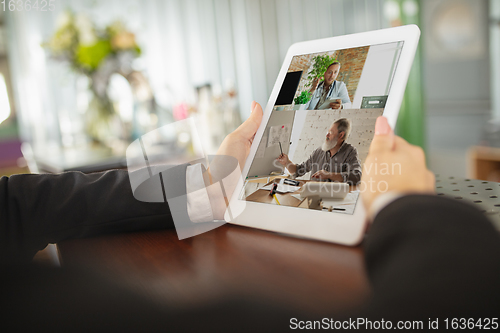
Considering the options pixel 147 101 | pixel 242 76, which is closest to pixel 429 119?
pixel 242 76

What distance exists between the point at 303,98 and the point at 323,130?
72 millimetres

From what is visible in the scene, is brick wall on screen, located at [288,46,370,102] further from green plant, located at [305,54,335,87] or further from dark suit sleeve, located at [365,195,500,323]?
dark suit sleeve, located at [365,195,500,323]

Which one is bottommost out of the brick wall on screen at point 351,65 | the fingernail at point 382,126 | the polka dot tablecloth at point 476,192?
the polka dot tablecloth at point 476,192

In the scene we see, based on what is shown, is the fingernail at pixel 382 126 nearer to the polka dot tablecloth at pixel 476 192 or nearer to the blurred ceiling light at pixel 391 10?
the polka dot tablecloth at pixel 476 192

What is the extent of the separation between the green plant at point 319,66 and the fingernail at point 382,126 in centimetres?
13

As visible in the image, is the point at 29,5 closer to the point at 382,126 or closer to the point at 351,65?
the point at 351,65

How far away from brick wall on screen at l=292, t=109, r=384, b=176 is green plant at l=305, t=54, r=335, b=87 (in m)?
0.06

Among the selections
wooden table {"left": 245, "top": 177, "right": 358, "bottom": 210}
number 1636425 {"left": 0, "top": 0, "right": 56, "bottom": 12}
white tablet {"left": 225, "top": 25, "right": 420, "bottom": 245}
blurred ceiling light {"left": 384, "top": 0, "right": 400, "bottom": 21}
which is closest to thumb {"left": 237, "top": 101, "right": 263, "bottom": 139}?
white tablet {"left": 225, "top": 25, "right": 420, "bottom": 245}

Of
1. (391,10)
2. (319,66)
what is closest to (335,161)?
(319,66)

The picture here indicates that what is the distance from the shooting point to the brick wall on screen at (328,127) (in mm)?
433

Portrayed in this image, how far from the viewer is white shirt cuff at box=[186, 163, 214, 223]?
477 millimetres

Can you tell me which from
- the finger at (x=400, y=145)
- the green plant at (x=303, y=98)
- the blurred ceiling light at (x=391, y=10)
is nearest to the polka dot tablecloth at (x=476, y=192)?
the finger at (x=400, y=145)

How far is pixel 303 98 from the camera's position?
52cm

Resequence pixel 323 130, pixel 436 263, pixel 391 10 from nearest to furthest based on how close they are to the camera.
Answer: pixel 436 263
pixel 323 130
pixel 391 10
